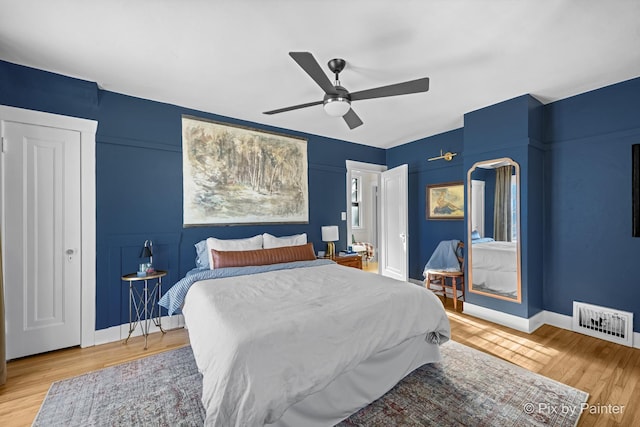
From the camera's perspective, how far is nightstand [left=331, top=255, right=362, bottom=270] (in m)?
4.43

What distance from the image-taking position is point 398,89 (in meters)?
2.22

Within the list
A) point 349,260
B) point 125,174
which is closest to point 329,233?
point 349,260

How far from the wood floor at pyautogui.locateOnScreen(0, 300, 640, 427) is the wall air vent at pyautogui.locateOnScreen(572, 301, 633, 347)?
10 cm

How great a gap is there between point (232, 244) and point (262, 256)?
43cm

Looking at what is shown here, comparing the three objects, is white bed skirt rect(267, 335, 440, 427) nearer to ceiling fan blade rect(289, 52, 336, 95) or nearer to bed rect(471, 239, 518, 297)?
bed rect(471, 239, 518, 297)

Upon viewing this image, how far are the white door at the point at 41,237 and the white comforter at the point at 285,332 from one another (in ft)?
4.73

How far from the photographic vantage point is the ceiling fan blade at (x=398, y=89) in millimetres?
2117

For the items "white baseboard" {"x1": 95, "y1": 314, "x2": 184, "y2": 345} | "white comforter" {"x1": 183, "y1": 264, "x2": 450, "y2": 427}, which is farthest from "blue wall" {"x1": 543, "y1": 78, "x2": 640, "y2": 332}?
"white baseboard" {"x1": 95, "y1": 314, "x2": 184, "y2": 345}

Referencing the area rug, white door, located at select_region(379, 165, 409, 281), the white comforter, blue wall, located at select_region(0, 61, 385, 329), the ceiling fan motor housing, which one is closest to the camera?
the white comforter

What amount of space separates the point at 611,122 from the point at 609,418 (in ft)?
9.40

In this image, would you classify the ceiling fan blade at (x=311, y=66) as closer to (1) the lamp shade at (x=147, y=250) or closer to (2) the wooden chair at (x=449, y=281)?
(1) the lamp shade at (x=147, y=250)

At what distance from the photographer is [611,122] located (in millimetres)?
2996

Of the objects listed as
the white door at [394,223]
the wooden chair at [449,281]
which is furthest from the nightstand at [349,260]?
the wooden chair at [449,281]

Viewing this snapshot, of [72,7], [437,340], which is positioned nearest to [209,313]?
[437,340]
